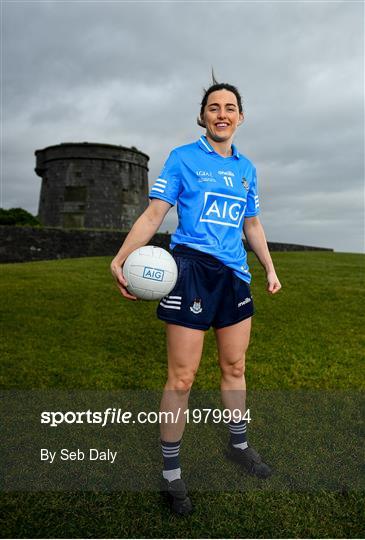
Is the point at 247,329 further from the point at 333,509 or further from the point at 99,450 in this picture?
the point at 99,450

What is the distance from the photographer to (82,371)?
21.4 ft

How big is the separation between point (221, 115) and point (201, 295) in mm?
1290

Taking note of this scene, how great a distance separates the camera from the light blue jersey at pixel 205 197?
3281 millimetres

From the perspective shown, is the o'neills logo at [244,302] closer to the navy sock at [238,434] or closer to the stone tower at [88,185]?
the navy sock at [238,434]

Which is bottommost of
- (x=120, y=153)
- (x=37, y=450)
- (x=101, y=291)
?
(x=37, y=450)

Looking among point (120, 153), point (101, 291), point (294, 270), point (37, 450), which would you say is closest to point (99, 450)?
point (37, 450)

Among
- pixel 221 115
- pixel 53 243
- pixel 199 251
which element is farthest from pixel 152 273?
pixel 53 243

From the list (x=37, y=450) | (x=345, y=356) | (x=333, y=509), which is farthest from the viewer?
(x=345, y=356)


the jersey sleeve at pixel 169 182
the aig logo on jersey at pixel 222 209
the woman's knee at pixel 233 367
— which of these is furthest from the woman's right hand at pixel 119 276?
the woman's knee at pixel 233 367

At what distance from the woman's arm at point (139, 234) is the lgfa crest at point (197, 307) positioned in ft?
1.36

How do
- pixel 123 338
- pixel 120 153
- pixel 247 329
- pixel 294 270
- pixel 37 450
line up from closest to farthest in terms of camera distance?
pixel 247 329 → pixel 37 450 → pixel 123 338 → pixel 294 270 → pixel 120 153

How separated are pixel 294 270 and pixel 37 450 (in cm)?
1338

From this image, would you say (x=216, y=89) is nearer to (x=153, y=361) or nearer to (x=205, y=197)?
(x=205, y=197)

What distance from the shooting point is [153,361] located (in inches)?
277
